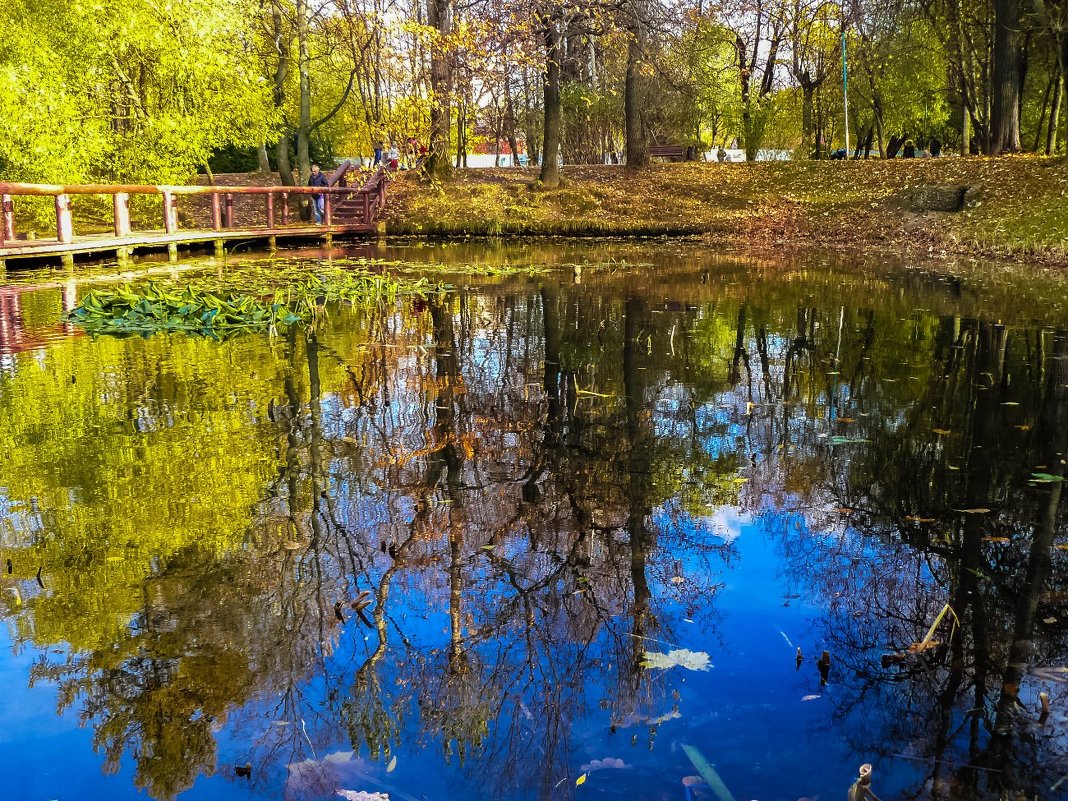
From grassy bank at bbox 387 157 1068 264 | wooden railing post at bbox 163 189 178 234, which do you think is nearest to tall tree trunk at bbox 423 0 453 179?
grassy bank at bbox 387 157 1068 264

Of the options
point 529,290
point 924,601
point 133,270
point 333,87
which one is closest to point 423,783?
point 924,601

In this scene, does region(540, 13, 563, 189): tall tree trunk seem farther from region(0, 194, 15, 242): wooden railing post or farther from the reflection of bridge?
the reflection of bridge

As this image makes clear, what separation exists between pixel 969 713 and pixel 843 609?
0.76 metres

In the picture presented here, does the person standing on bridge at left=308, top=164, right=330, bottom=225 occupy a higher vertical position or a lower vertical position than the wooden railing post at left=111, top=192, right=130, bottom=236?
higher

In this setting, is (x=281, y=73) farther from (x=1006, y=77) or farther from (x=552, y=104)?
(x=1006, y=77)

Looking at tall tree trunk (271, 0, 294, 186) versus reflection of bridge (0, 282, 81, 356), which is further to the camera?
tall tree trunk (271, 0, 294, 186)

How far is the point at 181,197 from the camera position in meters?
32.2

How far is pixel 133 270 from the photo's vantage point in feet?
55.1

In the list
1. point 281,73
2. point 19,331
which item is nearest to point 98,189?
point 19,331

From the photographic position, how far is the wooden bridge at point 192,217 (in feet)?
56.5

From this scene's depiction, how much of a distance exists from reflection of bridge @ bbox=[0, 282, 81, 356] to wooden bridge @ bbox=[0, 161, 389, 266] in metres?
4.64

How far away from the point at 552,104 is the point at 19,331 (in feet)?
71.8

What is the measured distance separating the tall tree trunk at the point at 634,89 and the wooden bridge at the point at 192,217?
8.40 metres

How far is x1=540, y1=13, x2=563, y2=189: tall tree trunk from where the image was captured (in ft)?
83.7
